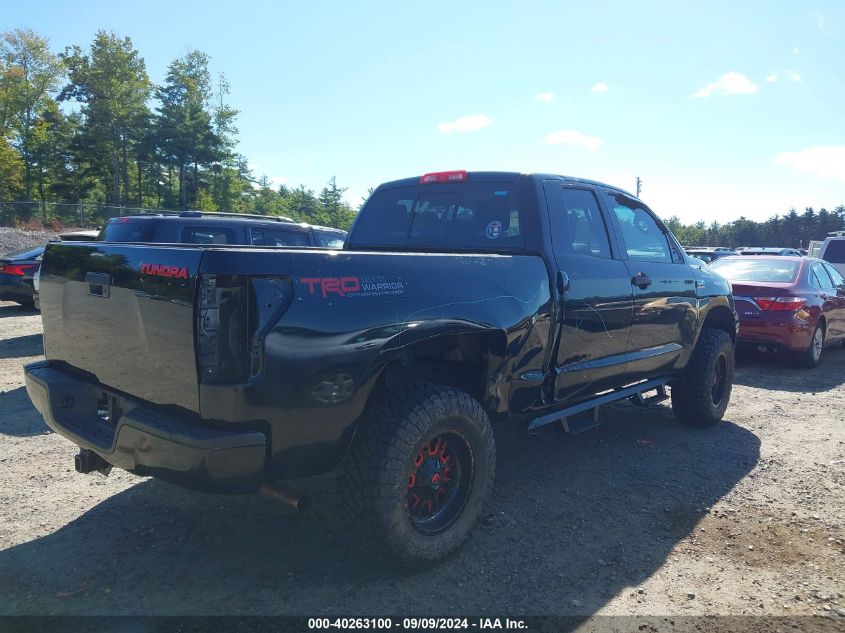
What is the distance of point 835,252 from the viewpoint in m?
14.0

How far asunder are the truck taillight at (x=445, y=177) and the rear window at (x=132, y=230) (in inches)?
182

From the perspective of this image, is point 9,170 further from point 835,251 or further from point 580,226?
point 580,226

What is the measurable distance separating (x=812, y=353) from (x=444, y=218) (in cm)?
702

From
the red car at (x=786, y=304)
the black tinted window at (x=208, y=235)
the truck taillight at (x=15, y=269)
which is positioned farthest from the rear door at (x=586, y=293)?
the truck taillight at (x=15, y=269)

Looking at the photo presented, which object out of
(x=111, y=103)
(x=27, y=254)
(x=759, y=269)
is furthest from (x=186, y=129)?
(x=759, y=269)

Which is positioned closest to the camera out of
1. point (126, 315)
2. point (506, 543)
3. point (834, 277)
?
point (126, 315)

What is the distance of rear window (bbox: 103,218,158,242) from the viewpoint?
7555 mm

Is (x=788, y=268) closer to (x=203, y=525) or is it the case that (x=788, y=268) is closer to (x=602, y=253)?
(x=602, y=253)

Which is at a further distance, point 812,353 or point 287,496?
point 812,353

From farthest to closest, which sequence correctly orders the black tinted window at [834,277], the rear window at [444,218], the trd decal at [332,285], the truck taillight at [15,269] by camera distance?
the truck taillight at [15,269] < the black tinted window at [834,277] < the rear window at [444,218] < the trd decal at [332,285]

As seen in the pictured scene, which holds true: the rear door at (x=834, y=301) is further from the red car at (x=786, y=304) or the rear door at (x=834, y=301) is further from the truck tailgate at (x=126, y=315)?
the truck tailgate at (x=126, y=315)

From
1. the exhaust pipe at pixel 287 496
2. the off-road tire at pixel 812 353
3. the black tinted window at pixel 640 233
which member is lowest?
the off-road tire at pixel 812 353

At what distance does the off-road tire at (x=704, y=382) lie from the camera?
17.5ft

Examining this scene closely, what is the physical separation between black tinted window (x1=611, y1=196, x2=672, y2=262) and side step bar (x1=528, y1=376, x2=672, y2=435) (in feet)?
3.35
